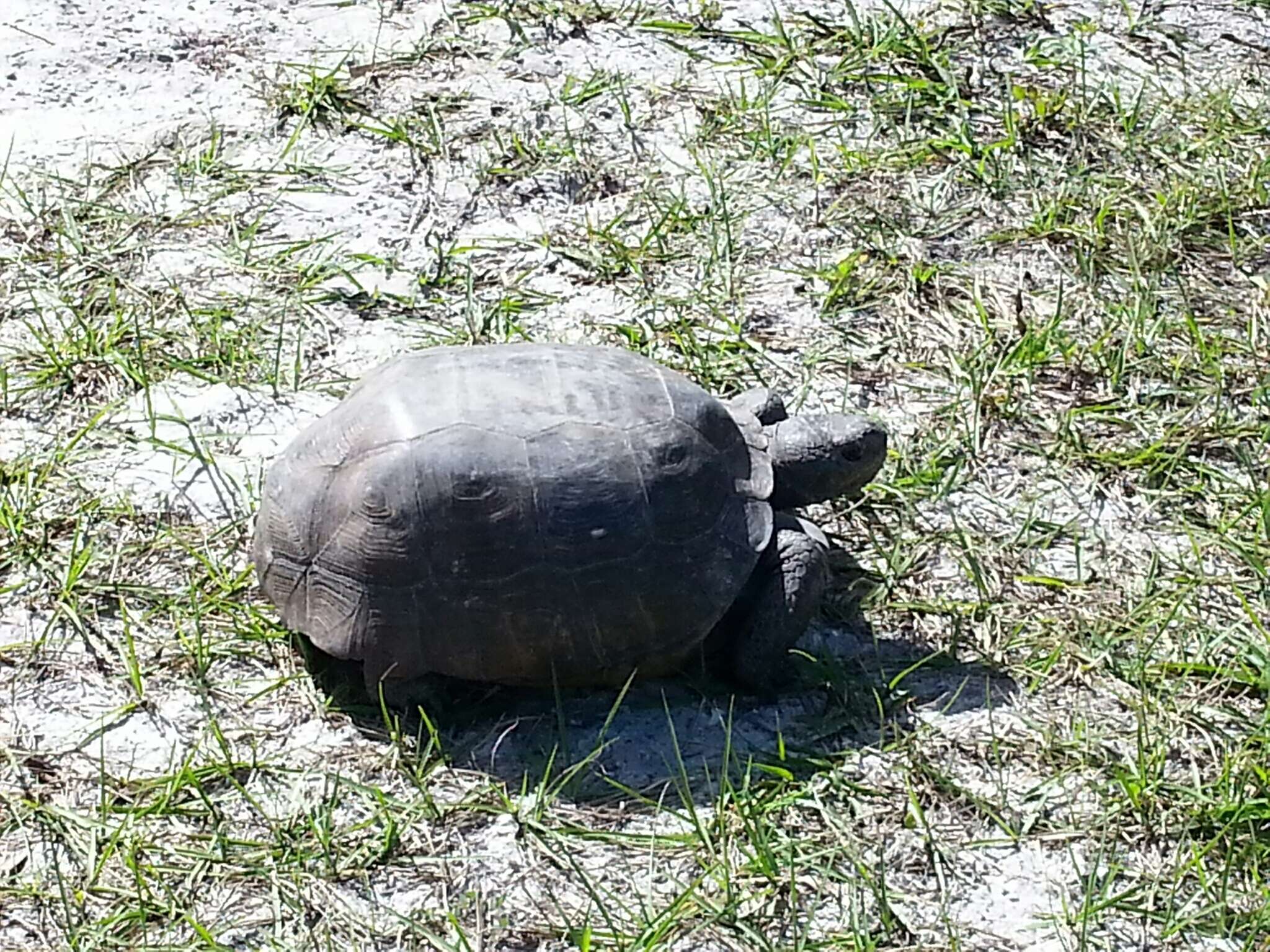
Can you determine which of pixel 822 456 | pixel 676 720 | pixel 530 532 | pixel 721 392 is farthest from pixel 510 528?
pixel 721 392

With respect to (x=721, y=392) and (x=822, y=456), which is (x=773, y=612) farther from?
(x=721, y=392)

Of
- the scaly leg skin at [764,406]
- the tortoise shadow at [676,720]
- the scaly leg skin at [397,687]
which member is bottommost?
the tortoise shadow at [676,720]

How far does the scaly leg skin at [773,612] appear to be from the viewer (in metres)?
3.86

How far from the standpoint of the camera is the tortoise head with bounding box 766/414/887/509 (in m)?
4.14

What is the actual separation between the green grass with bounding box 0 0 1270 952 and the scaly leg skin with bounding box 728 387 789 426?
0.34 metres

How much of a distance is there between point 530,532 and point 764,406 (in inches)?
38.3

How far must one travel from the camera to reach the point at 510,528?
3594 mm

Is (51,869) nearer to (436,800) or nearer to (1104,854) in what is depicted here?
(436,800)

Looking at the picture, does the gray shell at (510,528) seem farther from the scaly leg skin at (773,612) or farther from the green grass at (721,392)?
the green grass at (721,392)

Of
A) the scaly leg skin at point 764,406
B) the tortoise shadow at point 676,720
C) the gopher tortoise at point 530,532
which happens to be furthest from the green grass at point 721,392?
the scaly leg skin at point 764,406

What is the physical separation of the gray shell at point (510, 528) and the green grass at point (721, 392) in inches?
8.4

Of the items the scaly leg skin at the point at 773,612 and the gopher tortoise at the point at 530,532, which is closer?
the gopher tortoise at the point at 530,532

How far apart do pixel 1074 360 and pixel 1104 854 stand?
1890 millimetres

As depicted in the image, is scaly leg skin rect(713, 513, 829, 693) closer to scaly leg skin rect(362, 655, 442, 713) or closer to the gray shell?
the gray shell
